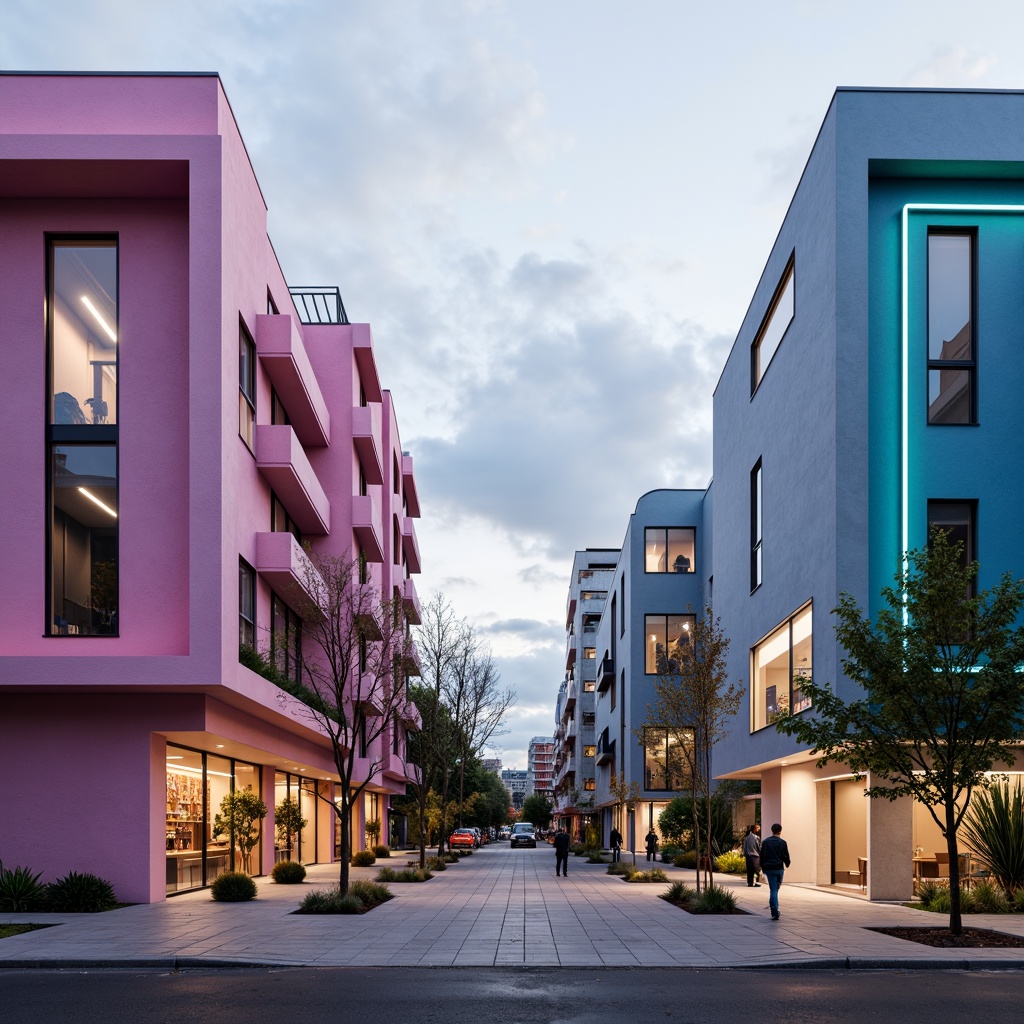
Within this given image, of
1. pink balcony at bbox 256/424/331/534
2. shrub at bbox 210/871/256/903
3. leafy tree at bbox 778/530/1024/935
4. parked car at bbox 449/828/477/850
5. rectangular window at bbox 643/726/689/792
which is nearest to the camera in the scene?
leafy tree at bbox 778/530/1024/935

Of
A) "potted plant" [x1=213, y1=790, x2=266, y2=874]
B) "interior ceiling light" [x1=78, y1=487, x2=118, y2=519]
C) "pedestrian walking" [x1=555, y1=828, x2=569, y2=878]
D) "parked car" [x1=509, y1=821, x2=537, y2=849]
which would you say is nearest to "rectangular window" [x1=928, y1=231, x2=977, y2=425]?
"interior ceiling light" [x1=78, y1=487, x2=118, y2=519]

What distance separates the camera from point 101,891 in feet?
65.3

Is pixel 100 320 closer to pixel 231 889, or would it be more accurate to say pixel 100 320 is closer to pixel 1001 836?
pixel 231 889

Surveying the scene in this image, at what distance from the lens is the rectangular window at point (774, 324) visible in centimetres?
2700

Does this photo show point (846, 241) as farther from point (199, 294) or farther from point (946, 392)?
point (199, 294)

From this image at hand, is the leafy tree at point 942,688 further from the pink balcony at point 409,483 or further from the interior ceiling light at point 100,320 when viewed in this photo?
the pink balcony at point 409,483

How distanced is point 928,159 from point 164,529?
16829 mm

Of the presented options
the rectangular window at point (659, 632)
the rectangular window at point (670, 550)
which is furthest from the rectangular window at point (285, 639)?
the rectangular window at point (670, 550)

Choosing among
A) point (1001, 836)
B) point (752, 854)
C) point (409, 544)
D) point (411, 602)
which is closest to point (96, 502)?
point (752, 854)

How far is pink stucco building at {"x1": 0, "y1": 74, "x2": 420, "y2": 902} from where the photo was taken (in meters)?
20.9

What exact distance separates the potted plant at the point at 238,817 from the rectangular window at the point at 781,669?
12.6m

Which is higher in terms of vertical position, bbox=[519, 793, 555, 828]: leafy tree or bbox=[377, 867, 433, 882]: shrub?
bbox=[377, 867, 433, 882]: shrub

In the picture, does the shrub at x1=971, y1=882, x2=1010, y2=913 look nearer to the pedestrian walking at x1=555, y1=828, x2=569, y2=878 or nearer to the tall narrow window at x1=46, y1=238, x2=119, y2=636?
the tall narrow window at x1=46, y1=238, x2=119, y2=636

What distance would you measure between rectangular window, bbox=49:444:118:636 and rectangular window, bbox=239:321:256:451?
3483mm
